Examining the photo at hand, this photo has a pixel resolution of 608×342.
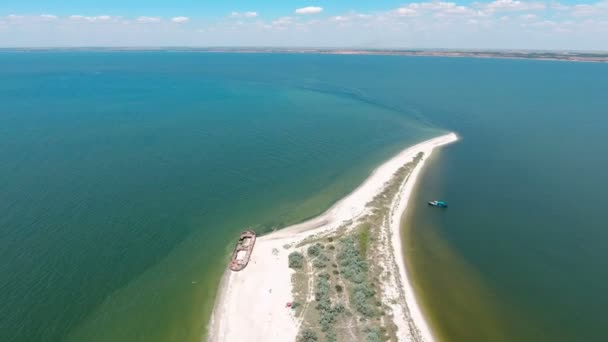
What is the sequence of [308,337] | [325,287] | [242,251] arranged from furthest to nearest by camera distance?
[242,251], [325,287], [308,337]

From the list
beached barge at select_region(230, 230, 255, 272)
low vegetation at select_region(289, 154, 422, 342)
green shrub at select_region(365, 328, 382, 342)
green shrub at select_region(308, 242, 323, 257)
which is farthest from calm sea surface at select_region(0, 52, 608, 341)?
green shrub at select_region(308, 242, 323, 257)

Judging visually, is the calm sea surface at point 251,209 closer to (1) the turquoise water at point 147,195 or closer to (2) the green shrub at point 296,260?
(1) the turquoise water at point 147,195

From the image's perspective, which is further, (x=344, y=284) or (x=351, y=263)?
(x=351, y=263)

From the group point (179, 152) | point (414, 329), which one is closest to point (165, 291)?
point (414, 329)

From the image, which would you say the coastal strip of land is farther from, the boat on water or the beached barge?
the boat on water

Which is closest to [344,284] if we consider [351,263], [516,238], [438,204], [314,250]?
[351,263]

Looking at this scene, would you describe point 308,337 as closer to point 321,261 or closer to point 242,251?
point 321,261

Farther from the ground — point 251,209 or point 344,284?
point 251,209

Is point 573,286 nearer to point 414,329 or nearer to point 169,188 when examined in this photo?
point 414,329
